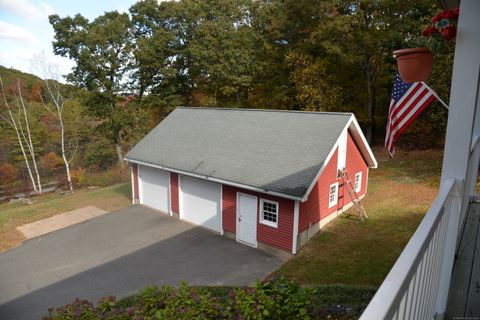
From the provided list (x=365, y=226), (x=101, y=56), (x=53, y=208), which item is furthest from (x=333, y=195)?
(x=101, y=56)

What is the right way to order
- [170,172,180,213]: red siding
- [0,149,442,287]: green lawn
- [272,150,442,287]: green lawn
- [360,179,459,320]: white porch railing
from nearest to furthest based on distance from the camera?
[360,179,459,320]: white porch railing
[272,150,442,287]: green lawn
[0,149,442,287]: green lawn
[170,172,180,213]: red siding

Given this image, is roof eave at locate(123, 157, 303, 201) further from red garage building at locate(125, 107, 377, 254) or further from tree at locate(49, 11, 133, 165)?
tree at locate(49, 11, 133, 165)

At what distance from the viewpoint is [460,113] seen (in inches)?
103

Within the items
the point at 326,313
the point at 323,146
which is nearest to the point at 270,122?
the point at 323,146

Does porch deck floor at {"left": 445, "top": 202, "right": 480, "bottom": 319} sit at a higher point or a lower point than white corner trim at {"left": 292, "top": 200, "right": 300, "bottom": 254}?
higher

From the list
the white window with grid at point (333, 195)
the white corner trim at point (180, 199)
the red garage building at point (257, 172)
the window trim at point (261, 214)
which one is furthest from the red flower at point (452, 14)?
the white corner trim at point (180, 199)

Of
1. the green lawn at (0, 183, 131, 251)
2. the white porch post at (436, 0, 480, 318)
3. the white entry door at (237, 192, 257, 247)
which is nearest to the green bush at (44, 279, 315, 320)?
the white porch post at (436, 0, 480, 318)

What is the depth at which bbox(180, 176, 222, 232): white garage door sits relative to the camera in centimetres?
1373

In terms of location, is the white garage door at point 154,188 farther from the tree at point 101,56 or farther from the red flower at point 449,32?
the red flower at point 449,32

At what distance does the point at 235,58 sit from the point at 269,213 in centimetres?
2015

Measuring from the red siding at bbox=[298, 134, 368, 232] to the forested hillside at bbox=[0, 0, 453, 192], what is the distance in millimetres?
11378

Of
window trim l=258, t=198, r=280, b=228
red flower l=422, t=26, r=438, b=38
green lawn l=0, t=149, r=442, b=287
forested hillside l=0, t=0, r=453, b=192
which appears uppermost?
forested hillside l=0, t=0, r=453, b=192

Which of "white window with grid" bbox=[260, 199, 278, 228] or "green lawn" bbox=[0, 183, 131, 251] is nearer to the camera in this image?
"white window with grid" bbox=[260, 199, 278, 228]

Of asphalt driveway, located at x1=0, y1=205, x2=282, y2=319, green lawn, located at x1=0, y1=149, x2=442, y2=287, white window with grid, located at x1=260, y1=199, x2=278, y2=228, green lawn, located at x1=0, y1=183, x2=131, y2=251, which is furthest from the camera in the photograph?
green lawn, located at x1=0, y1=183, x2=131, y2=251
